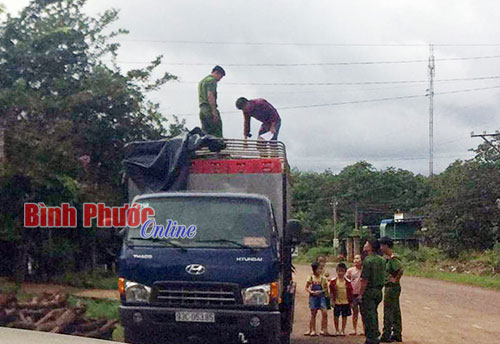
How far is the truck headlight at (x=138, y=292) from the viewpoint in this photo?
8133mm

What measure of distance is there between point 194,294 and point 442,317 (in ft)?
31.9

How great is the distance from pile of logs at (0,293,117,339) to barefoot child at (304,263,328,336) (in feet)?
12.4

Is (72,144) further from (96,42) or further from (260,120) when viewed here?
(260,120)

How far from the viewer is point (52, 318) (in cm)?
988

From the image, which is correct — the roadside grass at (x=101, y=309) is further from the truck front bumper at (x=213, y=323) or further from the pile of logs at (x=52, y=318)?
the truck front bumper at (x=213, y=323)

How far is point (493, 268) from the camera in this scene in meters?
32.0

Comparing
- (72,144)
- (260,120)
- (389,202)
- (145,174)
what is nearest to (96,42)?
(72,144)

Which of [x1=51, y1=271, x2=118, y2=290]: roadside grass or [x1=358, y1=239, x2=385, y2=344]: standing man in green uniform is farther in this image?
[x1=51, y1=271, x2=118, y2=290]: roadside grass

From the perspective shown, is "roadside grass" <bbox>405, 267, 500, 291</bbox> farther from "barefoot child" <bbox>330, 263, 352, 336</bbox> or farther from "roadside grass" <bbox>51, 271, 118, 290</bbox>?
"barefoot child" <bbox>330, 263, 352, 336</bbox>

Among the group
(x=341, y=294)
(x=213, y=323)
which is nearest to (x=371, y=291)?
(x=341, y=294)

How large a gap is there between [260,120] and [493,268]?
22.4 meters

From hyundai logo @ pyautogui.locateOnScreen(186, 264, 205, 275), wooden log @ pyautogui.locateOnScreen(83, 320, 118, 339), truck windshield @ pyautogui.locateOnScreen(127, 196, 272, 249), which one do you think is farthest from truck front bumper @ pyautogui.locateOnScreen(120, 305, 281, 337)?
wooden log @ pyautogui.locateOnScreen(83, 320, 118, 339)

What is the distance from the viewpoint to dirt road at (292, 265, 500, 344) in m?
12.3

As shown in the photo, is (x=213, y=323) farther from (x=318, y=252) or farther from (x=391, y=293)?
(x=318, y=252)
